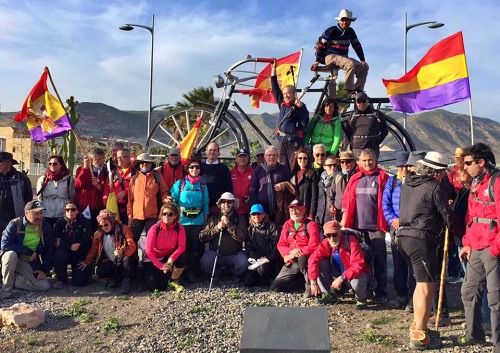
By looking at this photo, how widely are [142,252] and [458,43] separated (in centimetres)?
583

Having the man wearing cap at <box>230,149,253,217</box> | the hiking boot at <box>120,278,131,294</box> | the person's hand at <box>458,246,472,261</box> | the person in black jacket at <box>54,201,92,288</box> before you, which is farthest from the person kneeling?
the person's hand at <box>458,246,472,261</box>

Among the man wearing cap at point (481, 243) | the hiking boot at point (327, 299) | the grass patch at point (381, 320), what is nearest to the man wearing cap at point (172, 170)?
the hiking boot at point (327, 299)

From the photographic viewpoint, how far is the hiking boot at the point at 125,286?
22.9 feet

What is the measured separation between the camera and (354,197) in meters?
6.28

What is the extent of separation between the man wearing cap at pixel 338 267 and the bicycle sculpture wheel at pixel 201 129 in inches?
122

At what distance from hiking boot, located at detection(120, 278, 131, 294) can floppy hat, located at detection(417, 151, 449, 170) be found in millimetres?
4280

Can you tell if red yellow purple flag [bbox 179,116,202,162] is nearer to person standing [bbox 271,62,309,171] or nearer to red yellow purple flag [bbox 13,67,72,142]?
person standing [bbox 271,62,309,171]

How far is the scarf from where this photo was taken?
19.9 ft

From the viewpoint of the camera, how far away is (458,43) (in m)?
7.97

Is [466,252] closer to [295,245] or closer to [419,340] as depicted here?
[419,340]

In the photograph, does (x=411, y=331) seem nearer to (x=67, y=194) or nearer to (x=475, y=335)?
(x=475, y=335)

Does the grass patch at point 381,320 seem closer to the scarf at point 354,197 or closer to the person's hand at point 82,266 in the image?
the scarf at point 354,197

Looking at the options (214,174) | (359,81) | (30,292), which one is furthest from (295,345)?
(359,81)

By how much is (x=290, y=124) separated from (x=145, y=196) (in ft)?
7.79
